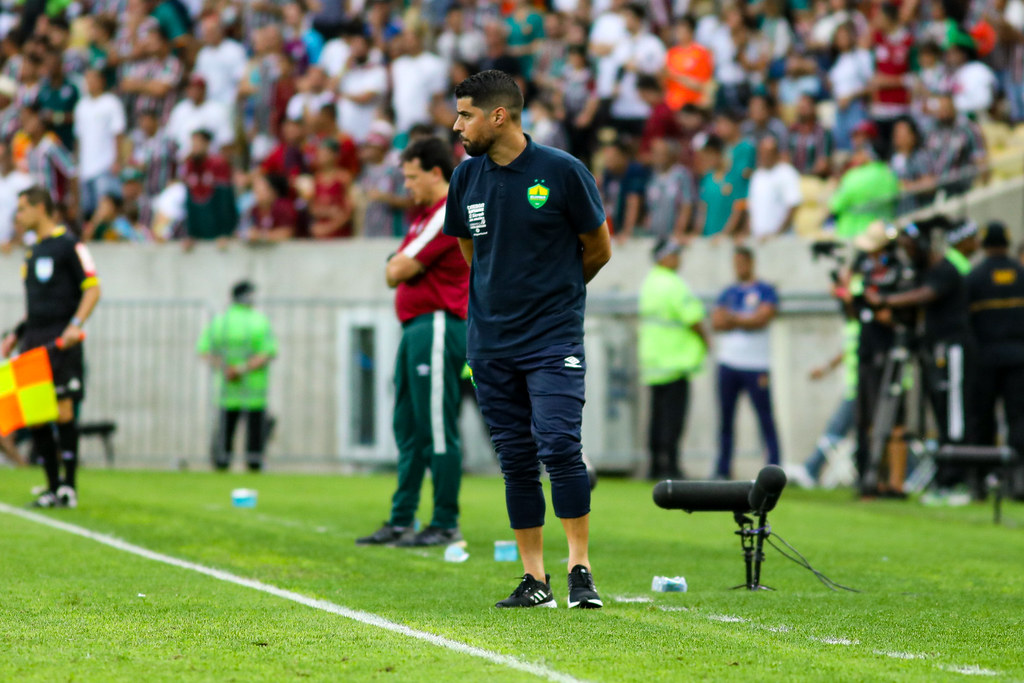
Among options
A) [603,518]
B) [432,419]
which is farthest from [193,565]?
[603,518]

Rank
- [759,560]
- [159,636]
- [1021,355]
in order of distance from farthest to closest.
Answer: [1021,355]
[759,560]
[159,636]

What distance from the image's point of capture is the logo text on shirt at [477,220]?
19.1 ft

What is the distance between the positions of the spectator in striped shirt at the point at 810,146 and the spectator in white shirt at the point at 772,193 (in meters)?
0.54

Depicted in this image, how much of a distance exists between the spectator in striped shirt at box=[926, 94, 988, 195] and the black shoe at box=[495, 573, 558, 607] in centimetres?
1084

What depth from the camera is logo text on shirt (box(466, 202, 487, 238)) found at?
583 centimetres

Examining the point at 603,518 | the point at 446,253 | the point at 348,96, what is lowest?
the point at 603,518

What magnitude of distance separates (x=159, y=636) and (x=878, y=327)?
357 inches

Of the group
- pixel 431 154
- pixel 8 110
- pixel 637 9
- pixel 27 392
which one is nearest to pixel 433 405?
pixel 431 154

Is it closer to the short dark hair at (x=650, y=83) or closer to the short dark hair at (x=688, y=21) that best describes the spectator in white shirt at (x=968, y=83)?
the short dark hair at (x=650, y=83)

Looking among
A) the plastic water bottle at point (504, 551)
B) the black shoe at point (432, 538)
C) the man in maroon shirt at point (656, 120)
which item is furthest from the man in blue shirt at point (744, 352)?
the plastic water bottle at point (504, 551)

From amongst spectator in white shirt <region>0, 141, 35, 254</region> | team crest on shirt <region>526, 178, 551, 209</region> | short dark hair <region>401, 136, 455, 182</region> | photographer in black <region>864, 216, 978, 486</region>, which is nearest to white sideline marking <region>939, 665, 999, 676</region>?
team crest on shirt <region>526, 178, 551, 209</region>

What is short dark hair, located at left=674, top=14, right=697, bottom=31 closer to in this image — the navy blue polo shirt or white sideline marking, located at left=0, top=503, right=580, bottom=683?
white sideline marking, located at left=0, top=503, right=580, bottom=683

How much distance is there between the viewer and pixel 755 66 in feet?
58.6

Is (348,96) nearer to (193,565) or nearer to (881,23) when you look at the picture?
(881,23)
